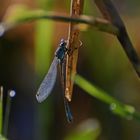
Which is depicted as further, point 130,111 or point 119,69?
point 119,69

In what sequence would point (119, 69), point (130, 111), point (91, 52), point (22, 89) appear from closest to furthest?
point (130, 111) → point (119, 69) → point (91, 52) → point (22, 89)

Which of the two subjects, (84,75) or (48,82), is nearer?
(48,82)

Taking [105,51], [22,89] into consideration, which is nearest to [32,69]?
[22,89]

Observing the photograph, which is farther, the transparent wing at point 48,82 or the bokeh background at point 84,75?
the bokeh background at point 84,75

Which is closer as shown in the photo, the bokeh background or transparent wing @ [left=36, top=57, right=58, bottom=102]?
transparent wing @ [left=36, top=57, right=58, bottom=102]

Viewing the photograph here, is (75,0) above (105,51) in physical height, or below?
above

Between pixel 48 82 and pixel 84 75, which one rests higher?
pixel 48 82

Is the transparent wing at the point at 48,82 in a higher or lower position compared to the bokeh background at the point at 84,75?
higher

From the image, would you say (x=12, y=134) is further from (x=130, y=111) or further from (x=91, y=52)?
(x=130, y=111)
